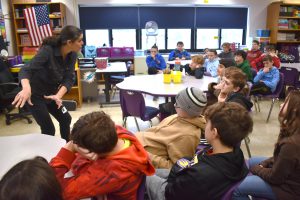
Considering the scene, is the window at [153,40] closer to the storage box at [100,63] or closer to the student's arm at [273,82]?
the storage box at [100,63]

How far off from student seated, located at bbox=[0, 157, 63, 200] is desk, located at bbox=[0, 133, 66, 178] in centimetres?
51

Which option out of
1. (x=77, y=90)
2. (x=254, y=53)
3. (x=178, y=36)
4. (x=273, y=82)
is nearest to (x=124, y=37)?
(x=178, y=36)

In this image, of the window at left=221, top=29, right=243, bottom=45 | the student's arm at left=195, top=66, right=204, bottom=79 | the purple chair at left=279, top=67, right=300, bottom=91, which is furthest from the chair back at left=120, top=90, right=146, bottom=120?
the window at left=221, top=29, right=243, bottom=45

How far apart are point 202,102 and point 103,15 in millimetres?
6667

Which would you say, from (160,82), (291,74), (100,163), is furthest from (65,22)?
(100,163)

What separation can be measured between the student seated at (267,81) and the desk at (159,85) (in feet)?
3.50

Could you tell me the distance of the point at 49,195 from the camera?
797mm

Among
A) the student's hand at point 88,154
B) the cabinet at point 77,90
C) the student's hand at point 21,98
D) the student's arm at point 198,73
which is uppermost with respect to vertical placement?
the student's hand at point 21,98

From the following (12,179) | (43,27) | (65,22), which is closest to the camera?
(12,179)

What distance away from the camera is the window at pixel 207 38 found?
8531 mm

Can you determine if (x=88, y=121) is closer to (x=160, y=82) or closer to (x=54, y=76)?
(x=54, y=76)

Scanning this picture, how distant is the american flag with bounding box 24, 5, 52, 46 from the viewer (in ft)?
21.9

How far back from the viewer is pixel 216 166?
50.6 inches

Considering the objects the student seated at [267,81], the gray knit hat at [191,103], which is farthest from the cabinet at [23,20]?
the gray knit hat at [191,103]
